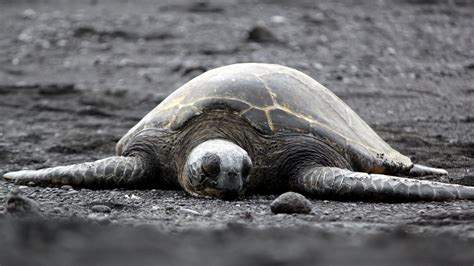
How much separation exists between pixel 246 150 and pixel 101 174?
962 mm

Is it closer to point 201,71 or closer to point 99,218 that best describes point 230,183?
point 99,218

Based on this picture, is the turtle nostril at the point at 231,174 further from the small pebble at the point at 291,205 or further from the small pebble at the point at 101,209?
the small pebble at the point at 101,209

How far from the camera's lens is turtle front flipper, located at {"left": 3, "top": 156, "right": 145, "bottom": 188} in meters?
5.08

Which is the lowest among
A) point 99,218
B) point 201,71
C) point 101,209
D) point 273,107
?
point 201,71

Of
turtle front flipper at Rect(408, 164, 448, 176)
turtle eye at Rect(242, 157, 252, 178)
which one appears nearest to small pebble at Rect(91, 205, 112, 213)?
turtle eye at Rect(242, 157, 252, 178)

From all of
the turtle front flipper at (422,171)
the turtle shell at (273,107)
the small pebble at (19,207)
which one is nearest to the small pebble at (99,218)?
the small pebble at (19,207)

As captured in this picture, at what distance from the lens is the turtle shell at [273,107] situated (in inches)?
195

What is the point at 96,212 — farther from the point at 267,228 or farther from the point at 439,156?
the point at 439,156

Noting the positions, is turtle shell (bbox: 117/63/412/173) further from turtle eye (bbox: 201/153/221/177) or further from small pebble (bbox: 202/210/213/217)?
small pebble (bbox: 202/210/213/217)

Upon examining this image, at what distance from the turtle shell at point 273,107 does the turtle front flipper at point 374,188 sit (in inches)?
15.5

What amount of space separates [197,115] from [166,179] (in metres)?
0.51

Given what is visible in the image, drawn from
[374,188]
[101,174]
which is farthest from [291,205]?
[101,174]

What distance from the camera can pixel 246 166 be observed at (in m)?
4.59

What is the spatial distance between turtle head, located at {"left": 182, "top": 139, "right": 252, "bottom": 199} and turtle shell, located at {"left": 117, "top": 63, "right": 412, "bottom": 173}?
1.19ft
